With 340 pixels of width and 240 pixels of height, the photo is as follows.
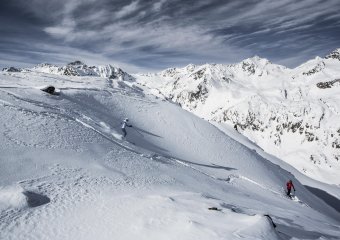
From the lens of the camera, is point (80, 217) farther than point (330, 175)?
No

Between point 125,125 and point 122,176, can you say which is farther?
point 125,125

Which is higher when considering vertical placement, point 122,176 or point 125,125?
point 125,125

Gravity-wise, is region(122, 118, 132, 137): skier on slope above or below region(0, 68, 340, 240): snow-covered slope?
above

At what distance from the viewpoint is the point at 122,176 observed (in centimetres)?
1692

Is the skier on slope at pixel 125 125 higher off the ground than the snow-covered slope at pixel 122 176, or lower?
higher

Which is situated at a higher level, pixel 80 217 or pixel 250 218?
pixel 250 218

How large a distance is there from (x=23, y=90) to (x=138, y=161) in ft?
37.6

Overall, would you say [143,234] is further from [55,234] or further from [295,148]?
[295,148]

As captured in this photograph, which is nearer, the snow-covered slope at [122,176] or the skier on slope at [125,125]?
the snow-covered slope at [122,176]

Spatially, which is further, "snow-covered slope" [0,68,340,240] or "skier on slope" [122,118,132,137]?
"skier on slope" [122,118,132,137]

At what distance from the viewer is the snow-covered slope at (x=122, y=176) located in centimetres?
1121

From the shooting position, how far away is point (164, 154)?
79.3ft

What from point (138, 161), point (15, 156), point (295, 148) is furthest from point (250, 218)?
point (295, 148)

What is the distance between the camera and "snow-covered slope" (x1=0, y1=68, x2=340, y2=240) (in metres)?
11.2
